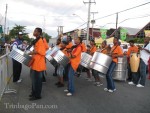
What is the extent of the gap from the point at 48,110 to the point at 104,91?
2.81m

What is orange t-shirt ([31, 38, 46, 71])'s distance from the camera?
699cm

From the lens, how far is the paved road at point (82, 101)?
6.33m

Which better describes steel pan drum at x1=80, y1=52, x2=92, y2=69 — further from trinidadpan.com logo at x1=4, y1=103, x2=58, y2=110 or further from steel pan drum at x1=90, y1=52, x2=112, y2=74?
trinidadpan.com logo at x1=4, y1=103, x2=58, y2=110

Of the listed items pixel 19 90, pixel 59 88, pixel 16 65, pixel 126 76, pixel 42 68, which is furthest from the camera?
pixel 126 76

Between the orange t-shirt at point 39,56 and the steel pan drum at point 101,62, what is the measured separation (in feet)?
6.14

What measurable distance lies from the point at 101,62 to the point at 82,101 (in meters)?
1.60

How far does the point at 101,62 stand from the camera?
327 inches

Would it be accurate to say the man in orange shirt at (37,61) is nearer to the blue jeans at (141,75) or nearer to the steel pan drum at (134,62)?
the blue jeans at (141,75)

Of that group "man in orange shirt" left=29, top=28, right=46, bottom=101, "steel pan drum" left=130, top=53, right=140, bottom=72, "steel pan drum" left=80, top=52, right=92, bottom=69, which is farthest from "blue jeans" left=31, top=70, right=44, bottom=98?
"steel pan drum" left=130, top=53, right=140, bottom=72

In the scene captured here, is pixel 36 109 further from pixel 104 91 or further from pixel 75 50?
pixel 104 91

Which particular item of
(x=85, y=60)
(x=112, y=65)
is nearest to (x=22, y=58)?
(x=85, y=60)

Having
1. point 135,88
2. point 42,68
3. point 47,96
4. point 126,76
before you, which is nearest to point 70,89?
point 47,96

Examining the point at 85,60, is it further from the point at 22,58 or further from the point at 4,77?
the point at 4,77

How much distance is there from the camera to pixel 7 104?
260 inches
